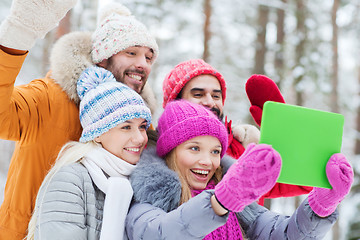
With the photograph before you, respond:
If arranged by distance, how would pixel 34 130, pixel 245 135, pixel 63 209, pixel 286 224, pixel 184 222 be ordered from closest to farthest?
pixel 184 222 < pixel 63 209 < pixel 286 224 < pixel 34 130 < pixel 245 135

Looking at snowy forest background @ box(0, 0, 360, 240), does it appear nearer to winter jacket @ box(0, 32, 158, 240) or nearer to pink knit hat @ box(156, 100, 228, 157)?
winter jacket @ box(0, 32, 158, 240)

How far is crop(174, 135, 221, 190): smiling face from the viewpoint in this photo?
213cm

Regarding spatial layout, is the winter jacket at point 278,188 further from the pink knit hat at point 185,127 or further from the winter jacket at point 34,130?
the winter jacket at point 34,130

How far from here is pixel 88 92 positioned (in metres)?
2.36

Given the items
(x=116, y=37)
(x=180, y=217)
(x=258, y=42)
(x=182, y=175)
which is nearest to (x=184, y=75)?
(x=116, y=37)

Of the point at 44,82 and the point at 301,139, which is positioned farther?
the point at 44,82

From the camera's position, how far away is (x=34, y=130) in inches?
93.6

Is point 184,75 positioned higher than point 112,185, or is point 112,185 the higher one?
point 184,75

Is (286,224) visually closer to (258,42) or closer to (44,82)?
(44,82)

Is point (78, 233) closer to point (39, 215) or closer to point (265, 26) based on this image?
point (39, 215)

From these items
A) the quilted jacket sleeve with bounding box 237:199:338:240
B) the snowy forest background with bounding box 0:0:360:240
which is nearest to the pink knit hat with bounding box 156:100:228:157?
the quilted jacket sleeve with bounding box 237:199:338:240

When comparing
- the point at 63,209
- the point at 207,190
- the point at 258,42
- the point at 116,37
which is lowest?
the point at 63,209

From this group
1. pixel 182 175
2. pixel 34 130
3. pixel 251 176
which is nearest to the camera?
pixel 251 176

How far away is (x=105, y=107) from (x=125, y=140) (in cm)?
24
